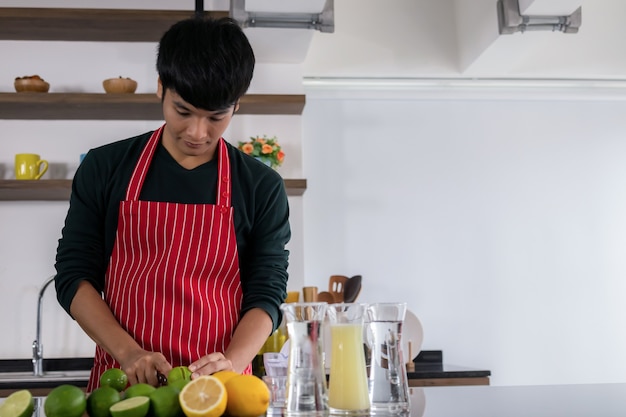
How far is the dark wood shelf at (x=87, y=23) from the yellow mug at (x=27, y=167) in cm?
63

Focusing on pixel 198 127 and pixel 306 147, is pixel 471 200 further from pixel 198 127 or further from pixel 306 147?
pixel 198 127

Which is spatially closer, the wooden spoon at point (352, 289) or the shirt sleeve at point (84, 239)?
the shirt sleeve at point (84, 239)

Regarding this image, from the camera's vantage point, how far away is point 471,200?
4.01 m

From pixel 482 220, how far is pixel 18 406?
3.30 m

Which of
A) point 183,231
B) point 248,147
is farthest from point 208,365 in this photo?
point 248,147

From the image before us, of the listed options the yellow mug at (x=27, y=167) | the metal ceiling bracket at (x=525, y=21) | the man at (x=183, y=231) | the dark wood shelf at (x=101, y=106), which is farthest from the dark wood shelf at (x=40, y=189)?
the man at (x=183, y=231)

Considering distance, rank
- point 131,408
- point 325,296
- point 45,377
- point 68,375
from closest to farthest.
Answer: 1. point 131,408
2. point 45,377
3. point 68,375
4. point 325,296

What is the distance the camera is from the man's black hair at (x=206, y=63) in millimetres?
1470

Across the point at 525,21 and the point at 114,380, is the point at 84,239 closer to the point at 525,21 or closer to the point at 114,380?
the point at 114,380

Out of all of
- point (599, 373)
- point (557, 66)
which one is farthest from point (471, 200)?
point (599, 373)

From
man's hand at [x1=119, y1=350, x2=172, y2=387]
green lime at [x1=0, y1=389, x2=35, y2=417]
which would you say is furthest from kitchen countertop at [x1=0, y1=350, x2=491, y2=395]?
green lime at [x1=0, y1=389, x2=35, y2=417]

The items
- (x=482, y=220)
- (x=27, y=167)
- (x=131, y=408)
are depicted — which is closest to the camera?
(x=131, y=408)

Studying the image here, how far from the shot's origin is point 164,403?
3.20 ft

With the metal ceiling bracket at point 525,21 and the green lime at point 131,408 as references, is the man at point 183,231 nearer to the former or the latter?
the green lime at point 131,408
